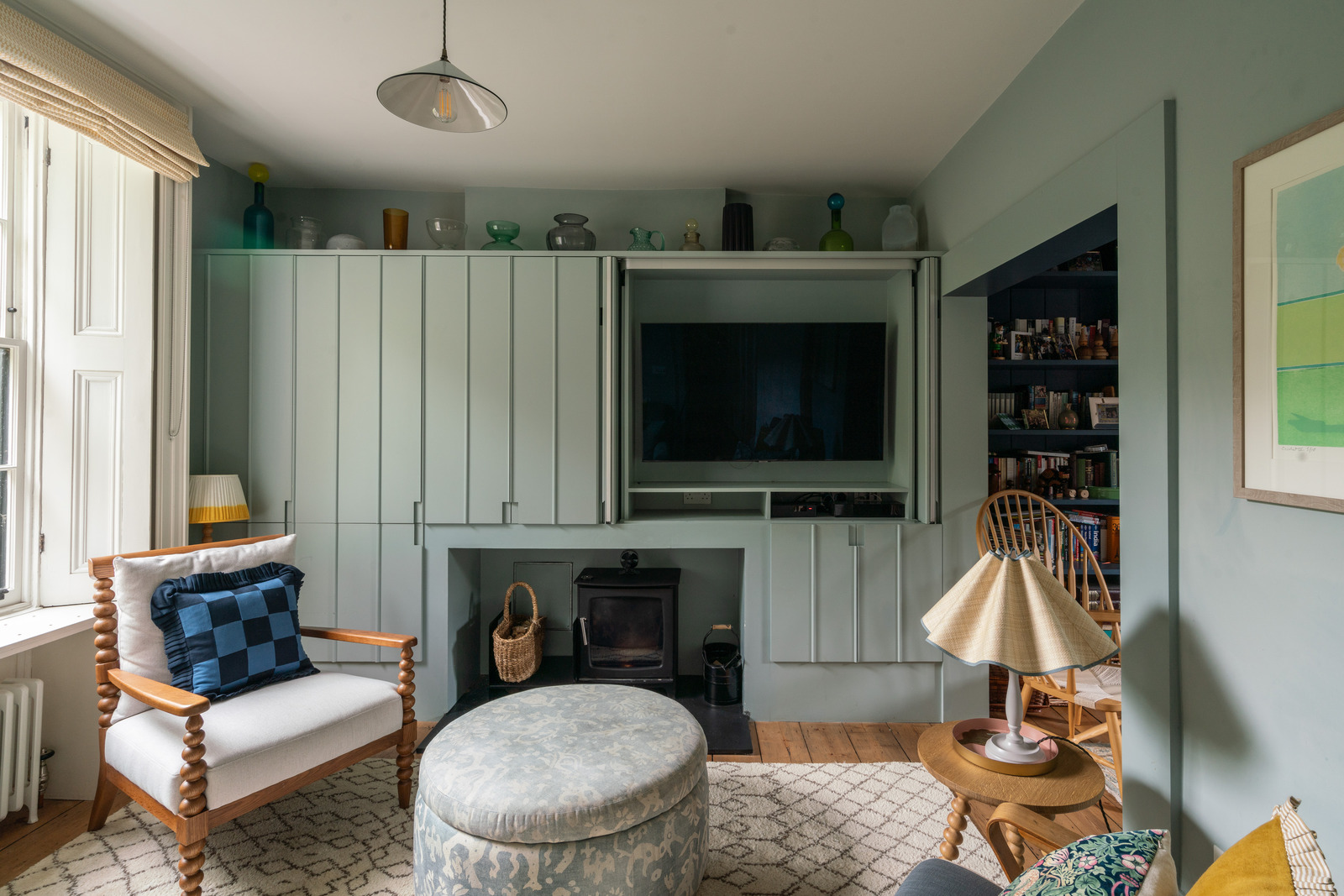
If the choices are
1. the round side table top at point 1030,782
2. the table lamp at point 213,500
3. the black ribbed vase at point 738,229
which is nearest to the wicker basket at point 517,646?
the table lamp at point 213,500

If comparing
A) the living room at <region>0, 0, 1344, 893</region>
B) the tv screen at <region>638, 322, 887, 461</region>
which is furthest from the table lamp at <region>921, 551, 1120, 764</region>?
the tv screen at <region>638, 322, 887, 461</region>

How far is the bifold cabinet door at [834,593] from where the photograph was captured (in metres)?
3.08

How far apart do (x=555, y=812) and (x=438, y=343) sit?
2165mm

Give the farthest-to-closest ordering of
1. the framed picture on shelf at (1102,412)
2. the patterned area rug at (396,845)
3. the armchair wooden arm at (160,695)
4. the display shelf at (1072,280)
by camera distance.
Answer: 1. the framed picture on shelf at (1102,412)
2. the display shelf at (1072,280)
3. the patterned area rug at (396,845)
4. the armchair wooden arm at (160,695)

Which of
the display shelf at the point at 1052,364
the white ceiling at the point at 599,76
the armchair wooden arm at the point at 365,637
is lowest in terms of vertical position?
the armchair wooden arm at the point at 365,637

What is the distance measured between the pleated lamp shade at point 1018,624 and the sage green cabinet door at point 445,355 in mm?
2231

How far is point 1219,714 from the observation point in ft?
4.77

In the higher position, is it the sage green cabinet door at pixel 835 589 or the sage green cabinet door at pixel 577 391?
the sage green cabinet door at pixel 577 391

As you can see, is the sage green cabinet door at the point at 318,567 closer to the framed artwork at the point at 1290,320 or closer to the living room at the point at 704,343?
the living room at the point at 704,343

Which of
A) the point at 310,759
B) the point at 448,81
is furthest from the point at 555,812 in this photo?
the point at 448,81

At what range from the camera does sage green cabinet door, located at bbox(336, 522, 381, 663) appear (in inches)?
121

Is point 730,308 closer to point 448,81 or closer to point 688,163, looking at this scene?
point 688,163

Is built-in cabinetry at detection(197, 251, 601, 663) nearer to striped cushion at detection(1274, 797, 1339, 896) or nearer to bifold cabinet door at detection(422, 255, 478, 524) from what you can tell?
bifold cabinet door at detection(422, 255, 478, 524)

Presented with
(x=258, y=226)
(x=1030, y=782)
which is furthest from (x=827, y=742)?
(x=258, y=226)
